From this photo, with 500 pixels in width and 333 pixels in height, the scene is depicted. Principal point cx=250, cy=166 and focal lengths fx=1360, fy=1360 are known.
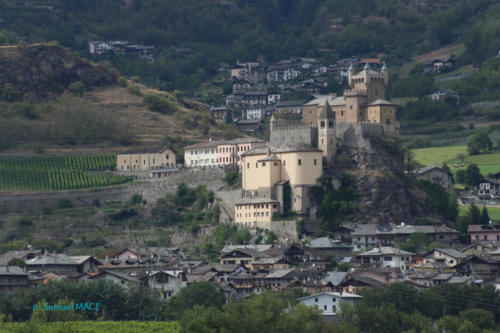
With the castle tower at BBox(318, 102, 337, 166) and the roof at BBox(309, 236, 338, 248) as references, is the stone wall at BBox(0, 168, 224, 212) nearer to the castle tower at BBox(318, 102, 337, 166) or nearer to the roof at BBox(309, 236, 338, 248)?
the castle tower at BBox(318, 102, 337, 166)

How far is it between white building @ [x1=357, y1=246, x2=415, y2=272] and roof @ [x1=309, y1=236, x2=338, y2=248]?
3093 millimetres

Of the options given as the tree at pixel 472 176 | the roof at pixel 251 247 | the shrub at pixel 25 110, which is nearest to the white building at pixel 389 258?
the roof at pixel 251 247

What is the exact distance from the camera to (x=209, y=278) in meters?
97.3

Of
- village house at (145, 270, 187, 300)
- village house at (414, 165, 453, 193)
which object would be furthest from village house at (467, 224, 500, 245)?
village house at (145, 270, 187, 300)

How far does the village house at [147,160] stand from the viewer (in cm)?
13288

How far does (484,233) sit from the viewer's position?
10838 centimetres

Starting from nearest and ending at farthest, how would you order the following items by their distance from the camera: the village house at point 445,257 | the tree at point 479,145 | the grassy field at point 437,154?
the village house at point 445,257
the grassy field at point 437,154
the tree at point 479,145

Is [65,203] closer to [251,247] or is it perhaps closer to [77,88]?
[251,247]

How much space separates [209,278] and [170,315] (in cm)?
785

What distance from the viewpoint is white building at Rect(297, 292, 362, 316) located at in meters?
89.1

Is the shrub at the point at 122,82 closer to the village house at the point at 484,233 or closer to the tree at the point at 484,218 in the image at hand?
the tree at the point at 484,218

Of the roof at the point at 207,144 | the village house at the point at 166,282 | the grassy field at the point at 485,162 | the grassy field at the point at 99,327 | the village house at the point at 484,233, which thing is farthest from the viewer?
the grassy field at the point at 485,162

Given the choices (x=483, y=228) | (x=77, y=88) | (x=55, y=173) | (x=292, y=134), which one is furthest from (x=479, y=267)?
(x=77, y=88)

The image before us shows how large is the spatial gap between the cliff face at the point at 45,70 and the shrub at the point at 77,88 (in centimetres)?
122
